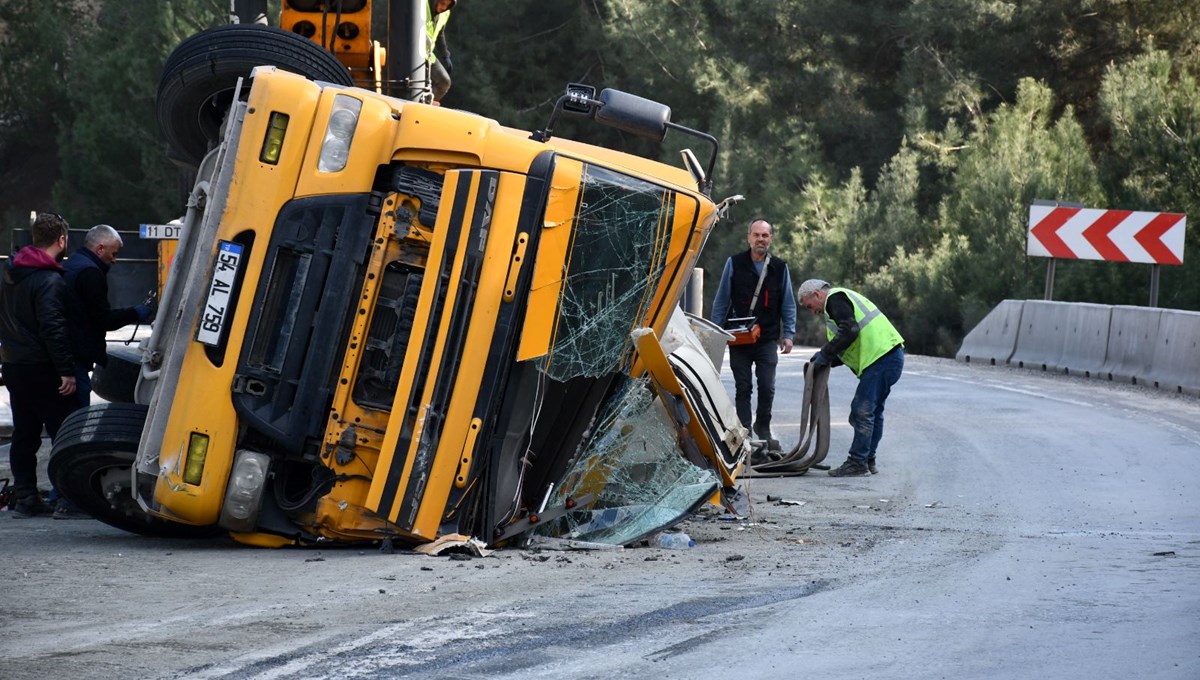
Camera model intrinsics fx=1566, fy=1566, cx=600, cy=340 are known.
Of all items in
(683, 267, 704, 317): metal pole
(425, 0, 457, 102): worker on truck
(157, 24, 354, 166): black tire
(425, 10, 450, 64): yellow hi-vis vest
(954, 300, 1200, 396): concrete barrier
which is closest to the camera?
(157, 24, 354, 166): black tire

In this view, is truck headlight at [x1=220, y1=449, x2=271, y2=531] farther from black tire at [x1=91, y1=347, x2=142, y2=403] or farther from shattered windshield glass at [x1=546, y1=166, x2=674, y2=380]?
black tire at [x1=91, y1=347, x2=142, y2=403]

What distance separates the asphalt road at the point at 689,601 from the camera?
5.08 metres

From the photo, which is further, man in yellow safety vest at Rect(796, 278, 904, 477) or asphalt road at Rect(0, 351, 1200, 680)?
man in yellow safety vest at Rect(796, 278, 904, 477)

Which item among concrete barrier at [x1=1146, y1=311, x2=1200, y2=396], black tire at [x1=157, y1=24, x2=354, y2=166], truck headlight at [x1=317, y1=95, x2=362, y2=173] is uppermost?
concrete barrier at [x1=1146, y1=311, x2=1200, y2=396]

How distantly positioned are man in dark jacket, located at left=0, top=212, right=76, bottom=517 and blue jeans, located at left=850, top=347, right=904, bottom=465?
5.14 meters

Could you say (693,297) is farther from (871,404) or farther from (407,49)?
(407,49)

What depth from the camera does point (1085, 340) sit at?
746 inches

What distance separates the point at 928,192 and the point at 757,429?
20.4 meters

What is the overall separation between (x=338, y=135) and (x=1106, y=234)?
616 inches

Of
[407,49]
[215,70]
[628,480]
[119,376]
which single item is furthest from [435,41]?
[628,480]

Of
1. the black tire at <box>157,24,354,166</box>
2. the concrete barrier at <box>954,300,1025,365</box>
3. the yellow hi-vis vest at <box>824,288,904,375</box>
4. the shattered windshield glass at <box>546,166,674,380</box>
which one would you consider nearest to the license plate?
the shattered windshield glass at <box>546,166,674,380</box>

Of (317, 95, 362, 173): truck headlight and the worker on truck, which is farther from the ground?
the worker on truck

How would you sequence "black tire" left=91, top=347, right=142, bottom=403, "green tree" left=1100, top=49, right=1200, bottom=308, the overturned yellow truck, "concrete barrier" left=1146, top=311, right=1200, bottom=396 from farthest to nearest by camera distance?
1. "green tree" left=1100, top=49, right=1200, bottom=308
2. "concrete barrier" left=1146, top=311, right=1200, bottom=396
3. "black tire" left=91, top=347, right=142, bottom=403
4. the overturned yellow truck

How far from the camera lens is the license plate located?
689 cm
